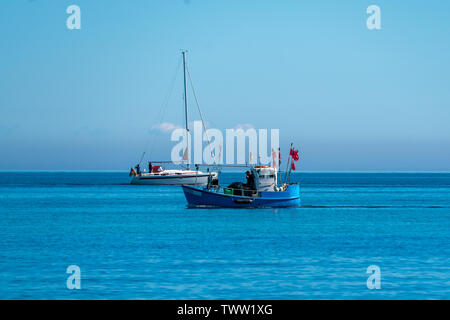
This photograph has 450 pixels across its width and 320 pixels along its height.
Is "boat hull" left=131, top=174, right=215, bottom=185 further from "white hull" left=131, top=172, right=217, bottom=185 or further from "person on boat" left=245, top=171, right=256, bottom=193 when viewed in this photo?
"person on boat" left=245, top=171, right=256, bottom=193

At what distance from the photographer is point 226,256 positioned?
36.2 metres

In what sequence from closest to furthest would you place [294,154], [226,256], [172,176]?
[226,256], [294,154], [172,176]

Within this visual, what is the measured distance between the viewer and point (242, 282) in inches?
1102

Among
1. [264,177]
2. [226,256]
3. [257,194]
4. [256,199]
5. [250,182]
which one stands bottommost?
[226,256]

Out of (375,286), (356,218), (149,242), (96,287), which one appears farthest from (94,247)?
(356,218)

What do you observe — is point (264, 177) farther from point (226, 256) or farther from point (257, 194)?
point (226, 256)

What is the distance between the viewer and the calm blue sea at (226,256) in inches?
1043

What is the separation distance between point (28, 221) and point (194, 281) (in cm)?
3652

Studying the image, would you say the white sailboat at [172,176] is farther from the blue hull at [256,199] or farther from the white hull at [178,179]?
the blue hull at [256,199]

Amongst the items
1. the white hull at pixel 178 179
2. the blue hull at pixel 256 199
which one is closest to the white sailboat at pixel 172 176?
the white hull at pixel 178 179

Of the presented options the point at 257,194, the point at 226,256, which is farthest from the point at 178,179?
the point at 226,256

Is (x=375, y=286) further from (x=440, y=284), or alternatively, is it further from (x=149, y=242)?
(x=149, y=242)

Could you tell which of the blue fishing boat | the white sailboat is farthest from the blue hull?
the white sailboat

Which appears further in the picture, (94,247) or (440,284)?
(94,247)
